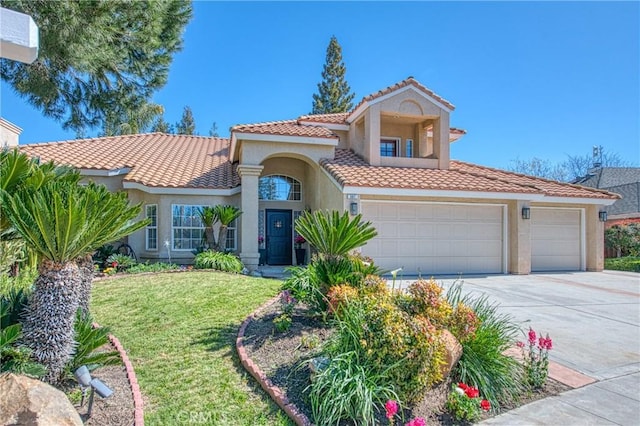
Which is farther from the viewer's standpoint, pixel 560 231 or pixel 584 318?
pixel 560 231

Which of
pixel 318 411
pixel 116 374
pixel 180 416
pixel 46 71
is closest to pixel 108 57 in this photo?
pixel 46 71

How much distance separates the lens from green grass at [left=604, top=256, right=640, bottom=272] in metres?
18.3

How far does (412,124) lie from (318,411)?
16.0 metres

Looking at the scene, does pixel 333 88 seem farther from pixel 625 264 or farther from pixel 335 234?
pixel 335 234

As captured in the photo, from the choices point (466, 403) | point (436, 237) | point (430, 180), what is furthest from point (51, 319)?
point (436, 237)

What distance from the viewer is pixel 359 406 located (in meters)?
4.07

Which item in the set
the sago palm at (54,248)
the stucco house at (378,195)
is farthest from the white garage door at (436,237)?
the sago palm at (54,248)

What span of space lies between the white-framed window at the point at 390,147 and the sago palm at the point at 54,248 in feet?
49.0

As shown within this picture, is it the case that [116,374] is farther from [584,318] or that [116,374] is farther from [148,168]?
[148,168]

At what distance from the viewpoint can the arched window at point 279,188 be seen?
17.6 metres

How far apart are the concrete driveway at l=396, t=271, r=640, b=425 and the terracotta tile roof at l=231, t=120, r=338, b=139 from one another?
7874 millimetres

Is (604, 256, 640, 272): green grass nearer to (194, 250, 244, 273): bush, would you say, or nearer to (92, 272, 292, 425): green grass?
(92, 272, 292, 425): green grass

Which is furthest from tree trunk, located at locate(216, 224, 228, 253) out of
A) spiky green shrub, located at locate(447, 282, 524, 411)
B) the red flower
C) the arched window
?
the red flower

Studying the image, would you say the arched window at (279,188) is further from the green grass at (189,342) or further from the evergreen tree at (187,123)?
the evergreen tree at (187,123)
